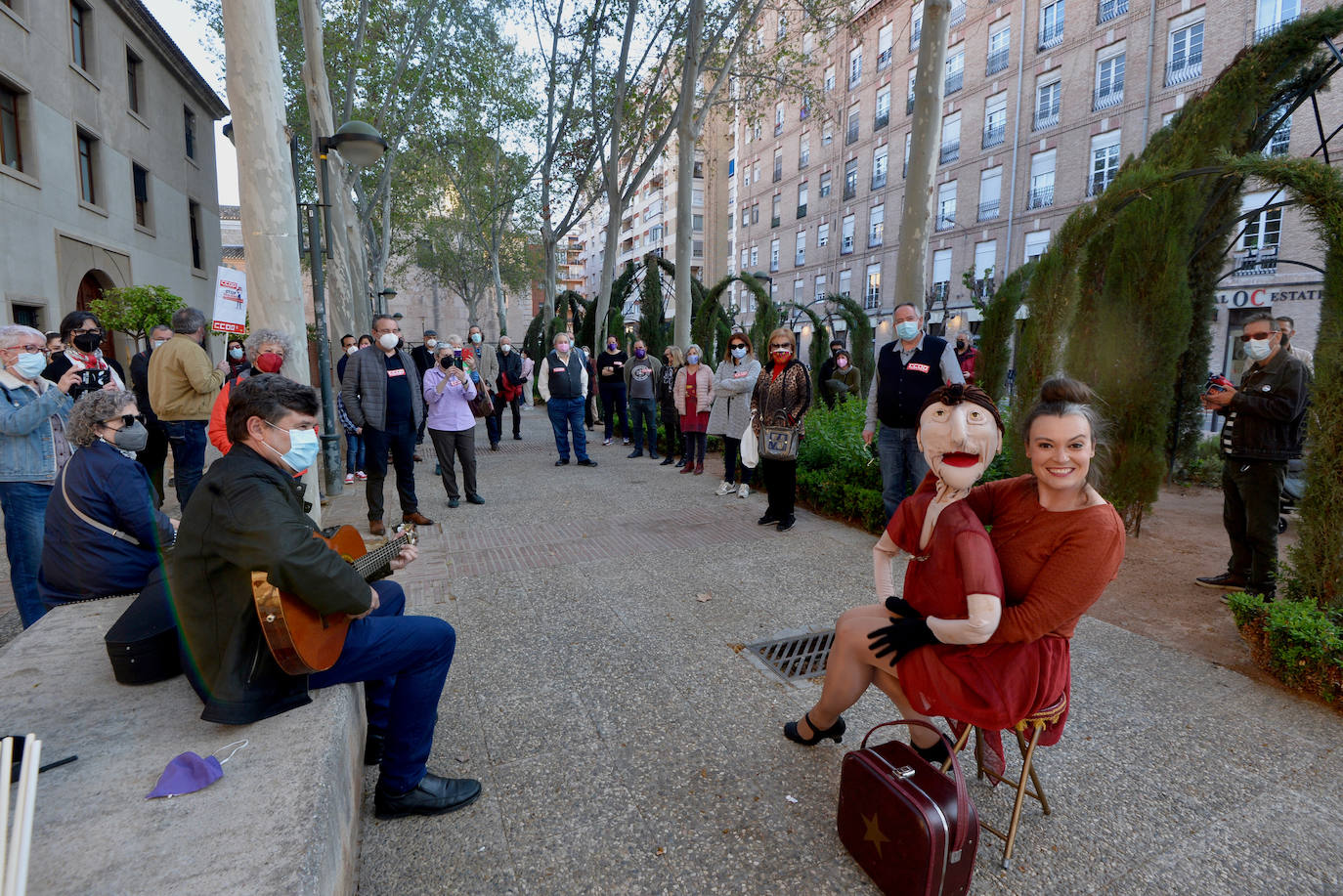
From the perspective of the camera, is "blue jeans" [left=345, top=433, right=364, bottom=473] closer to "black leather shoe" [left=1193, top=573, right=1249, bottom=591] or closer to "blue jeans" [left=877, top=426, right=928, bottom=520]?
"blue jeans" [left=877, top=426, right=928, bottom=520]

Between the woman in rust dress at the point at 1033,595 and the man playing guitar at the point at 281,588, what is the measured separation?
5.51ft

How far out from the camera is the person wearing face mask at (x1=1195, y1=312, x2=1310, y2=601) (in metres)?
4.52

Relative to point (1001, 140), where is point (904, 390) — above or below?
below

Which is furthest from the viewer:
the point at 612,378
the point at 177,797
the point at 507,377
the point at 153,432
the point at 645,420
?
the point at 507,377

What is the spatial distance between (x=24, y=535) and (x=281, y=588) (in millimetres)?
3259

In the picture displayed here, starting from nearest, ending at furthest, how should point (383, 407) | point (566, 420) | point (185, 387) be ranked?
point (185, 387)
point (383, 407)
point (566, 420)

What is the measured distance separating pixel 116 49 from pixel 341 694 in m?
23.6

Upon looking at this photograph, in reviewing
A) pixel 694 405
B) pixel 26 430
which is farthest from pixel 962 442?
pixel 694 405

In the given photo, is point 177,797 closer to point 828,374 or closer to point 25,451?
point 25,451

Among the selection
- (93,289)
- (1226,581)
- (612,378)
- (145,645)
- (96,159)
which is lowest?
(1226,581)

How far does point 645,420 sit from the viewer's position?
11766 millimetres

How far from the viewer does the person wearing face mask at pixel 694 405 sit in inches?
368

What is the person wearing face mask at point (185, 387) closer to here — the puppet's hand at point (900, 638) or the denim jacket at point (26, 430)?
the denim jacket at point (26, 430)

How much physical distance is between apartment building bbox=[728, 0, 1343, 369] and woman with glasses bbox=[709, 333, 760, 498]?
966 centimetres
